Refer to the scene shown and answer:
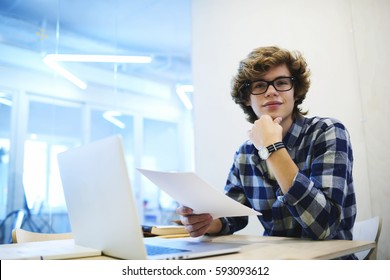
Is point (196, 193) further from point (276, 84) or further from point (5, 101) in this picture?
point (5, 101)

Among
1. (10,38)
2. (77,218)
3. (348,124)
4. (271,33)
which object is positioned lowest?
(77,218)

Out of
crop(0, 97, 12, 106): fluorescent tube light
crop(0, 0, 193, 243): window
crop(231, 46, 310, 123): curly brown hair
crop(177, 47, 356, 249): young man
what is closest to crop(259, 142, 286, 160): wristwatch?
crop(177, 47, 356, 249): young man

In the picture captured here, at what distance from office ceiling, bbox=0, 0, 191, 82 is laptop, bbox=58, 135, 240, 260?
334 centimetres

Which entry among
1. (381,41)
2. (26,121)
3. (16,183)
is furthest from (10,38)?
(381,41)

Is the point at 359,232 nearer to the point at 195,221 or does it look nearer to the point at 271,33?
the point at 195,221

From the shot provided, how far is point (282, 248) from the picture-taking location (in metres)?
0.75

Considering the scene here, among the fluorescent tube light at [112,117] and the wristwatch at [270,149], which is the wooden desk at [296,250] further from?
the fluorescent tube light at [112,117]

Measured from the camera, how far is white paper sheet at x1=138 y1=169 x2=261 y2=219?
0.69 meters

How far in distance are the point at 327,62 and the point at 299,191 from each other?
4.23 ft

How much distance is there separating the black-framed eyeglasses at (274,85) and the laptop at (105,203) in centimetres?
69

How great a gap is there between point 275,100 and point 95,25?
3.65 metres

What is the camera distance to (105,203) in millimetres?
639

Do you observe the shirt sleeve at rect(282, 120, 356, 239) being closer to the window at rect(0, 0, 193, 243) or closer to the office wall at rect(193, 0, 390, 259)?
the office wall at rect(193, 0, 390, 259)

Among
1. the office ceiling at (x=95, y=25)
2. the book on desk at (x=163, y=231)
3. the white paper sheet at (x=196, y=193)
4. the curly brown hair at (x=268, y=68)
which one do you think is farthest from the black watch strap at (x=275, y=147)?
the office ceiling at (x=95, y=25)
